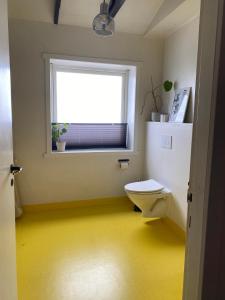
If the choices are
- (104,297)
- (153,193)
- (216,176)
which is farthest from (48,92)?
(216,176)

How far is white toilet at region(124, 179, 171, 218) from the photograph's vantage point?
8.55 ft

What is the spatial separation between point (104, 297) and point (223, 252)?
3.72 feet

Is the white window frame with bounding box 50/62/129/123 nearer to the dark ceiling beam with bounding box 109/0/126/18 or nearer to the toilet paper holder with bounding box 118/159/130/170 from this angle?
the toilet paper holder with bounding box 118/159/130/170

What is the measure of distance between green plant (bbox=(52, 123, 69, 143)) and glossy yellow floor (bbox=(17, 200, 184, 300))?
38.1 inches

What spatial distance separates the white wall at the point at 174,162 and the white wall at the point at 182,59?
0.27 metres

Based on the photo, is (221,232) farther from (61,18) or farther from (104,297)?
(61,18)

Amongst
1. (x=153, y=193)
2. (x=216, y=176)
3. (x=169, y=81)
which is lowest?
(x=153, y=193)

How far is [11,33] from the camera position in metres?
2.66

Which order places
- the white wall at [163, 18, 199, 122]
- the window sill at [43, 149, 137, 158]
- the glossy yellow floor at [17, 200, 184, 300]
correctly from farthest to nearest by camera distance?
the window sill at [43, 149, 137, 158] < the white wall at [163, 18, 199, 122] < the glossy yellow floor at [17, 200, 184, 300]

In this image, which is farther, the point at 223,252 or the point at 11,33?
the point at 11,33

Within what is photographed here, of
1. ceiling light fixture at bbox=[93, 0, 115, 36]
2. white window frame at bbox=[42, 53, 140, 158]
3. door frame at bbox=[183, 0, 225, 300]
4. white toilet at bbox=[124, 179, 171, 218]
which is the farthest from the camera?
white window frame at bbox=[42, 53, 140, 158]

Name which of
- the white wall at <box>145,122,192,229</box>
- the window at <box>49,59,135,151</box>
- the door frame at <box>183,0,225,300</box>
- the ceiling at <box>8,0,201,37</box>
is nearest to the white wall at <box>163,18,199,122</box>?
the ceiling at <box>8,0,201,37</box>

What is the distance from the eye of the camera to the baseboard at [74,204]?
9.96 feet

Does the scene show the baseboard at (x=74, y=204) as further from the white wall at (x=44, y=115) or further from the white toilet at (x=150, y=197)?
the white toilet at (x=150, y=197)
